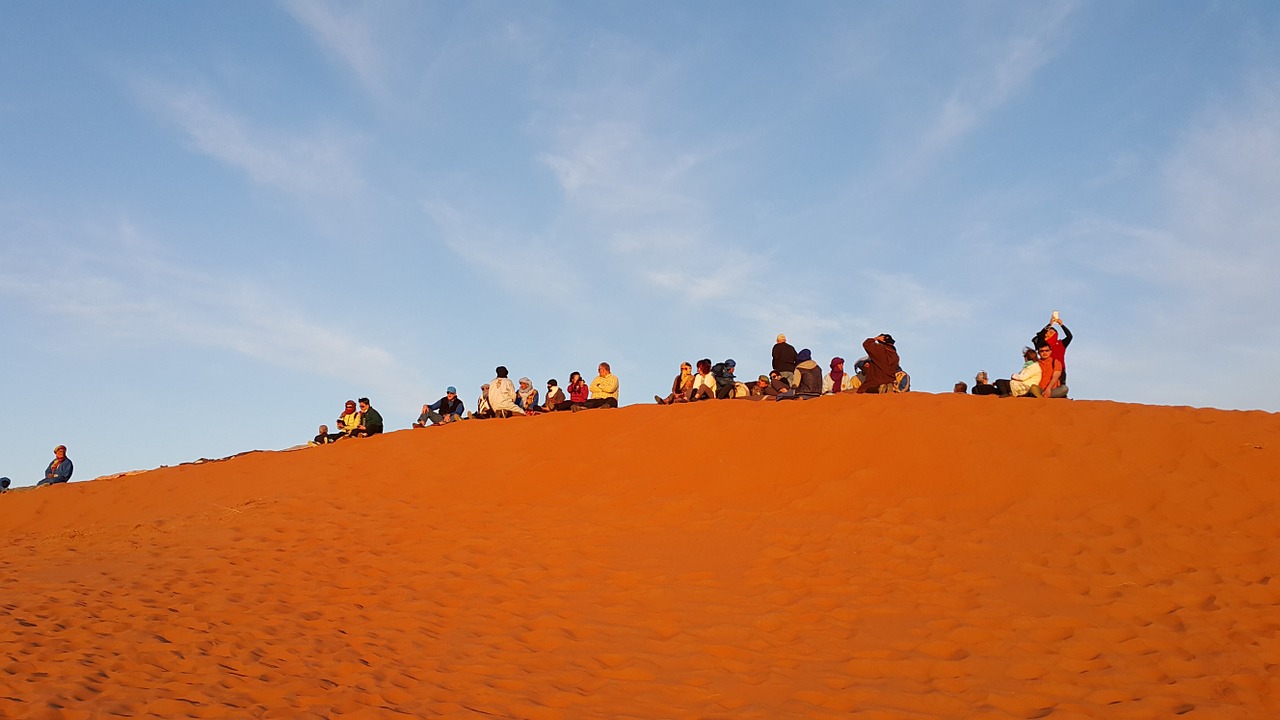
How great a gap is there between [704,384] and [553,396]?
11.2ft

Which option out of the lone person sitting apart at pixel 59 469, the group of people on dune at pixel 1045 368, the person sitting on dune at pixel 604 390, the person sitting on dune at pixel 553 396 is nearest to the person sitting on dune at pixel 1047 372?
the group of people on dune at pixel 1045 368

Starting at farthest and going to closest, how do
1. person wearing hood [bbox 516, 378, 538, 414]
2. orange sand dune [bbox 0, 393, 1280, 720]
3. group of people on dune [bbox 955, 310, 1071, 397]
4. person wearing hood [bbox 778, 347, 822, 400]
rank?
person wearing hood [bbox 516, 378, 538, 414] < person wearing hood [bbox 778, 347, 822, 400] < group of people on dune [bbox 955, 310, 1071, 397] < orange sand dune [bbox 0, 393, 1280, 720]

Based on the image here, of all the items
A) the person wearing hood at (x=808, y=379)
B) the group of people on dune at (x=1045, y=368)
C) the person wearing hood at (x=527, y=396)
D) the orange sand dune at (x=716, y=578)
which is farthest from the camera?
the person wearing hood at (x=527, y=396)

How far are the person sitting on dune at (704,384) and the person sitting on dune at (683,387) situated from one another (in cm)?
16

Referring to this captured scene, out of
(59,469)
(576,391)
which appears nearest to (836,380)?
(576,391)

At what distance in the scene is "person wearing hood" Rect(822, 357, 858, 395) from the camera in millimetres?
16703

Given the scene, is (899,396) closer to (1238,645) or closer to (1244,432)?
(1244,432)

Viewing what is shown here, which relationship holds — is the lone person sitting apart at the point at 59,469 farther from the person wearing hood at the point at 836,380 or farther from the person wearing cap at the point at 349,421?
the person wearing hood at the point at 836,380

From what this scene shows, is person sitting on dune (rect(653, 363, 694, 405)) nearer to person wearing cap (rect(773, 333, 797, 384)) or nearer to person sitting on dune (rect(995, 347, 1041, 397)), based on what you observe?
person wearing cap (rect(773, 333, 797, 384))

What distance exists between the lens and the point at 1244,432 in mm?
11031

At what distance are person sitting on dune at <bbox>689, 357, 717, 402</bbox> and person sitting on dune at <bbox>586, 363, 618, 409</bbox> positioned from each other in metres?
1.49

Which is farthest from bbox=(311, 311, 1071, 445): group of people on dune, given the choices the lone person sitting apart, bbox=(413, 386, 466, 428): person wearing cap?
the lone person sitting apart

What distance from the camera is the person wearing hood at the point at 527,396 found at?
18156 millimetres

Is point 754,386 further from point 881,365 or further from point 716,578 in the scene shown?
point 716,578
